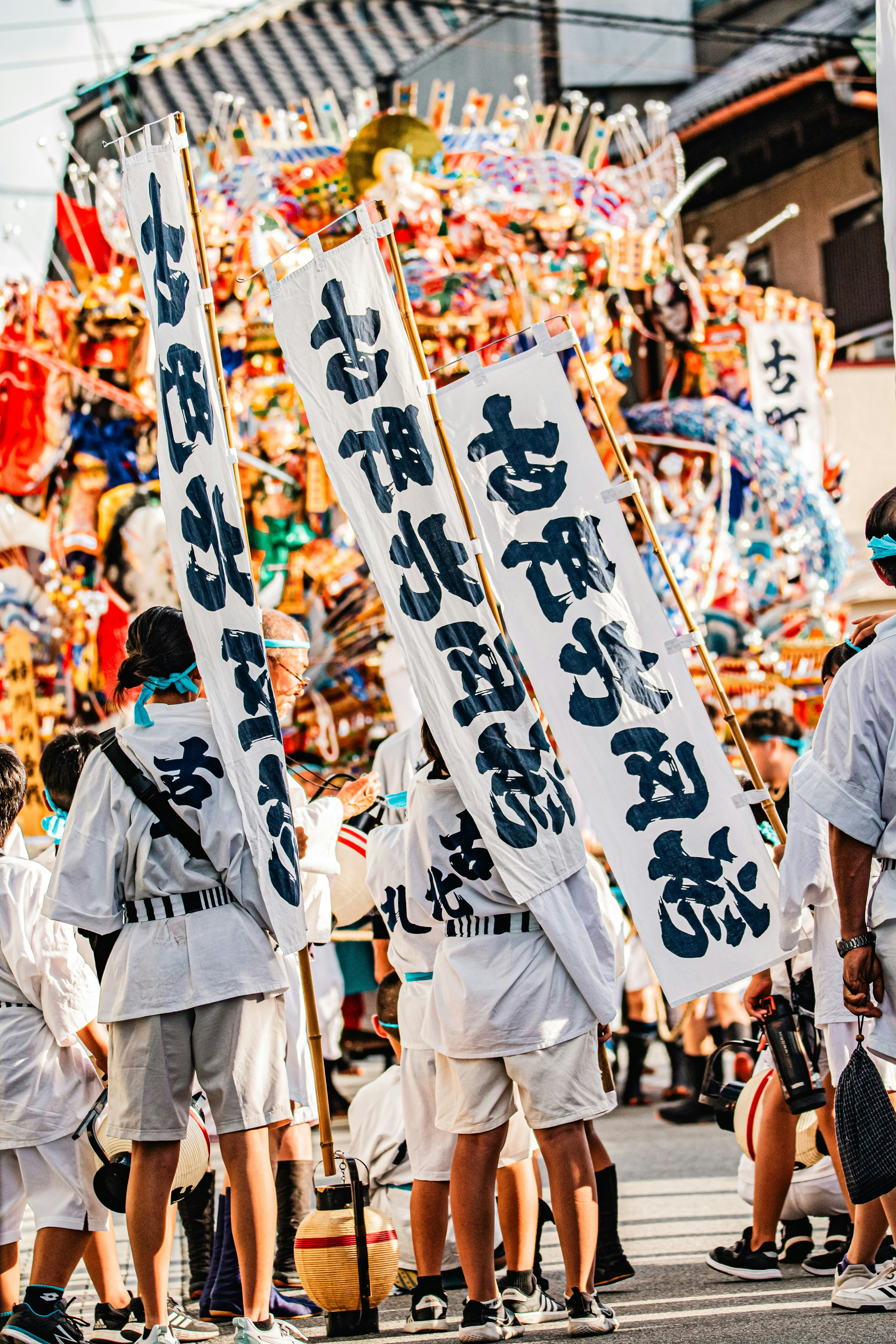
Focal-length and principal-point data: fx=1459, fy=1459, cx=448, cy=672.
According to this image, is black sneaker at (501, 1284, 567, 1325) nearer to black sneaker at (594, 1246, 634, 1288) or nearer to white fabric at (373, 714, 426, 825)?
black sneaker at (594, 1246, 634, 1288)

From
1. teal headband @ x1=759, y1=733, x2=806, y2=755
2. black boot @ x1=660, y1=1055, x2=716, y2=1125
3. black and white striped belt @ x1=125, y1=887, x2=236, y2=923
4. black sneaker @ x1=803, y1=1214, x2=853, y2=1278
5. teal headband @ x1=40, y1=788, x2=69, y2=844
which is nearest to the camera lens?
black and white striped belt @ x1=125, y1=887, x2=236, y2=923

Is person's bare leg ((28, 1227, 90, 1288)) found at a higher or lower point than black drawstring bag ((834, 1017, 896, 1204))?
lower

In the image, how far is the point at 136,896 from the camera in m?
3.15

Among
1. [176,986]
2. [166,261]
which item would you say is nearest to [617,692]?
[176,986]

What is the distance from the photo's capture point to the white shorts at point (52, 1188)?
3.45m

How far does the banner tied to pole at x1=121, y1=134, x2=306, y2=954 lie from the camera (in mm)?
3225

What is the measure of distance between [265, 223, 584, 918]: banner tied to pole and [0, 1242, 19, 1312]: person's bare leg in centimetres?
133

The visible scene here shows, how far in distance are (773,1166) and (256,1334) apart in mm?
1494

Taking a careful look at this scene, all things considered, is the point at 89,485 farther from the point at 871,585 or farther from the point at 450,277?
the point at 871,585

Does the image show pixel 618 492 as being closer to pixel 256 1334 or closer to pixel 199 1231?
pixel 256 1334

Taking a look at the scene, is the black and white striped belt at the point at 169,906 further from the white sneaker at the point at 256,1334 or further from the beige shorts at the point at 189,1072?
the white sneaker at the point at 256,1334

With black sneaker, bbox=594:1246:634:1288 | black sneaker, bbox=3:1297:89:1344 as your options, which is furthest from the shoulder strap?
black sneaker, bbox=594:1246:634:1288

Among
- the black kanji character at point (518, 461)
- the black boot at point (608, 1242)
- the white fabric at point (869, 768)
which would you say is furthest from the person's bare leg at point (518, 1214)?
the black kanji character at point (518, 461)

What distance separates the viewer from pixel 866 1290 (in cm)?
332
